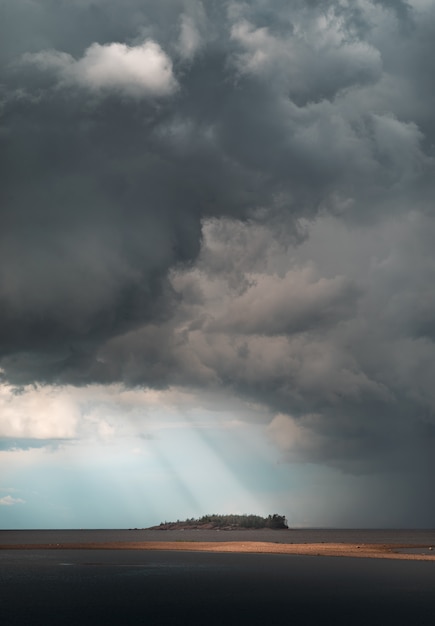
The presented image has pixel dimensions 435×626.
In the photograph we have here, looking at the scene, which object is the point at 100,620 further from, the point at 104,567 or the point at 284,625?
the point at 104,567

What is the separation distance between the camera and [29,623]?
2067 inches

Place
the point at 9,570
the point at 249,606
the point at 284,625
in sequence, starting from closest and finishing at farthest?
the point at 284,625
the point at 249,606
the point at 9,570

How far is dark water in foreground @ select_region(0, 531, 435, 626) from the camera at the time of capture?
55.6 meters

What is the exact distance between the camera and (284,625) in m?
51.8

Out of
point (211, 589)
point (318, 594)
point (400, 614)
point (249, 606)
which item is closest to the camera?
point (400, 614)

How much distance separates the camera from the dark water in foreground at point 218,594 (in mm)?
55594

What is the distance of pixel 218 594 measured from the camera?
229 feet

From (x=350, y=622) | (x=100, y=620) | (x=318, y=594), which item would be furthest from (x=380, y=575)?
(x=100, y=620)

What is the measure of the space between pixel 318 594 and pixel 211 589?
38.9 ft

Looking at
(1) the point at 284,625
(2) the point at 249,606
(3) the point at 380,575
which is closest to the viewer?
(1) the point at 284,625

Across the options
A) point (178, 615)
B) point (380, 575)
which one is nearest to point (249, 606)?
point (178, 615)

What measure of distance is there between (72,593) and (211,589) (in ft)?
48.2

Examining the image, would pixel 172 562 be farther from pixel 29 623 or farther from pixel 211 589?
pixel 29 623

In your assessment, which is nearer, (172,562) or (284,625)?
(284,625)
